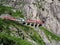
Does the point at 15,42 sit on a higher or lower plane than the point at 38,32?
higher

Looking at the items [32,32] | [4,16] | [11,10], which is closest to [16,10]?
[11,10]

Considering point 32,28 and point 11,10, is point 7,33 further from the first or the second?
point 11,10

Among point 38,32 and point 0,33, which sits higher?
point 0,33

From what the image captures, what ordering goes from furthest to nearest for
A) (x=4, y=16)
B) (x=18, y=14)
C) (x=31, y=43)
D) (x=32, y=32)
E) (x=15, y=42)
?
(x=18, y=14) < (x=4, y=16) < (x=32, y=32) < (x=31, y=43) < (x=15, y=42)

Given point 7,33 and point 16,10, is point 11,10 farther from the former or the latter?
point 7,33

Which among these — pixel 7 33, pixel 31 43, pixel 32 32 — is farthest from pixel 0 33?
pixel 32 32

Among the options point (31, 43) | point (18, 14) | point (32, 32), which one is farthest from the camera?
point (18, 14)

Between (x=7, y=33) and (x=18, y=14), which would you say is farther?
(x=18, y=14)

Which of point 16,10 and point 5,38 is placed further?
point 16,10

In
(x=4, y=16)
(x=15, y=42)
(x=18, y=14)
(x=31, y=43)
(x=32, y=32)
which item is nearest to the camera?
(x=15, y=42)
